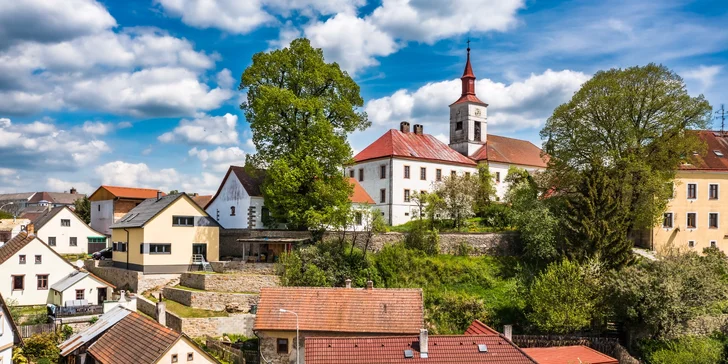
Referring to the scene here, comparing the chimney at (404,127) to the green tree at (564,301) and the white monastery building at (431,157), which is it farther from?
the green tree at (564,301)

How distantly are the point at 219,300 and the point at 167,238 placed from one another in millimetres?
8287

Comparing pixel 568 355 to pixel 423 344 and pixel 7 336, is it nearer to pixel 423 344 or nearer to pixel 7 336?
pixel 423 344

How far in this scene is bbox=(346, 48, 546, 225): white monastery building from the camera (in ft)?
163

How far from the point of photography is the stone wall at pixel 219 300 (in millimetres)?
Answer: 32062

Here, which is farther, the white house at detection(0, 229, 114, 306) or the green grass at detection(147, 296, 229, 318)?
the white house at detection(0, 229, 114, 306)

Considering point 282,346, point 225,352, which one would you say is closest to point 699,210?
point 282,346

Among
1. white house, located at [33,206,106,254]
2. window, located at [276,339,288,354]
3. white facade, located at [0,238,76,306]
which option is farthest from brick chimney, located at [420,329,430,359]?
white house, located at [33,206,106,254]

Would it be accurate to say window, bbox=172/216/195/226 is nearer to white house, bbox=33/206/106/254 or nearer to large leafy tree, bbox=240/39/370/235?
large leafy tree, bbox=240/39/370/235

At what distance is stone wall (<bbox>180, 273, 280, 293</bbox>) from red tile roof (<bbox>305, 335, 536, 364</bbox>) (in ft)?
39.4

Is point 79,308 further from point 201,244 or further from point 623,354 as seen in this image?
point 623,354

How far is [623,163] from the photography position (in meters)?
35.8

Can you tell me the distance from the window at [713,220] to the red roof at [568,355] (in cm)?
2026

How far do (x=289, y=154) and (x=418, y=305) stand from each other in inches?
661

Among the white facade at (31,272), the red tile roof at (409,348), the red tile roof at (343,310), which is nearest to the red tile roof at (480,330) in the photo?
the red tile roof at (409,348)
